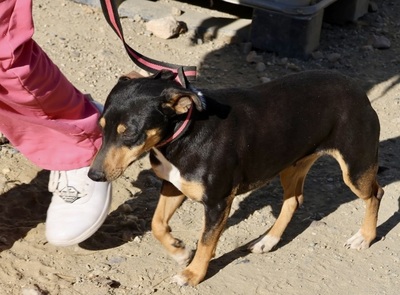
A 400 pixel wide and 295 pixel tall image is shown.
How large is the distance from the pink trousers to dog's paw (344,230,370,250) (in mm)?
1524

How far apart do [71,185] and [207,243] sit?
83 centimetres

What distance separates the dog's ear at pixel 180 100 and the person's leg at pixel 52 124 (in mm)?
665

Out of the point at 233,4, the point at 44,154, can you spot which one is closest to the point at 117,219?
the point at 44,154

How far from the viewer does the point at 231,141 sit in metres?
4.51

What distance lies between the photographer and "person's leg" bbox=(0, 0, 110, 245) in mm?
4242

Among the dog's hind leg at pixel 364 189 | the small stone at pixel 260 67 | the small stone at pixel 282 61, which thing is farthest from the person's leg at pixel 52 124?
the small stone at pixel 282 61

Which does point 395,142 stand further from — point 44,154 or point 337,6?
point 44,154

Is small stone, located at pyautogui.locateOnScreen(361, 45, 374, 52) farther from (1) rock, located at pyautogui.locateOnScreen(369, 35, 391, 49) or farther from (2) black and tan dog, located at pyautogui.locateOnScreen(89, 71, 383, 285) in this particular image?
(2) black and tan dog, located at pyautogui.locateOnScreen(89, 71, 383, 285)

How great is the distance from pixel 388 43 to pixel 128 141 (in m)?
4.06

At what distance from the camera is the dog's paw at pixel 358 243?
16.9ft

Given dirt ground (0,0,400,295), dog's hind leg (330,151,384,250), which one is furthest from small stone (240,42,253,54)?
dog's hind leg (330,151,384,250)

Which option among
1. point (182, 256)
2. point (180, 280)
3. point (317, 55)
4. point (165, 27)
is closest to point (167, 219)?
point (182, 256)

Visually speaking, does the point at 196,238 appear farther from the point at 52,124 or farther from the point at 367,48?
the point at 367,48

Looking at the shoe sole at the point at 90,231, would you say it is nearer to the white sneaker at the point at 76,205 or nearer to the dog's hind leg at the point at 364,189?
the white sneaker at the point at 76,205
